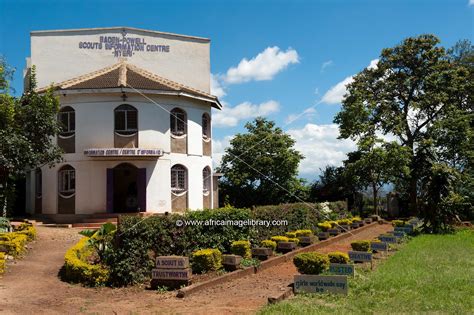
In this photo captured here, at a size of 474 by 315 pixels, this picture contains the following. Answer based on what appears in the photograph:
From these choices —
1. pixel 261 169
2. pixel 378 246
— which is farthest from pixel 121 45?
pixel 378 246

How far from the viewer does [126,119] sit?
24.7m

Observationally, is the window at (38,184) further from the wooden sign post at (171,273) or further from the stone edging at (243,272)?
the wooden sign post at (171,273)

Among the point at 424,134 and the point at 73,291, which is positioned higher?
the point at 424,134

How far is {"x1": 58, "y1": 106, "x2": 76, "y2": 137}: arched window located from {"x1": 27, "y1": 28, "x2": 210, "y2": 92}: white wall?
93.7 inches

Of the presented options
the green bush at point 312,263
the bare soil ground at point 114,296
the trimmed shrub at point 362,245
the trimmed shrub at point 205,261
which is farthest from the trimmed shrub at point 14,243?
the trimmed shrub at point 362,245

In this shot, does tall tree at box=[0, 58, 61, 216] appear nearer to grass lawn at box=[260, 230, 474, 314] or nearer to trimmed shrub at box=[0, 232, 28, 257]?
trimmed shrub at box=[0, 232, 28, 257]

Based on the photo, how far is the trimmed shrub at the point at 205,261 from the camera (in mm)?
13289

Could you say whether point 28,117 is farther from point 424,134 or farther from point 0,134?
point 424,134

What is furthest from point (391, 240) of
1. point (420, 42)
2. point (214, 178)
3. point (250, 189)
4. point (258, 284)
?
point (420, 42)

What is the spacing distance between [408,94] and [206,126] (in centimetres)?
1715

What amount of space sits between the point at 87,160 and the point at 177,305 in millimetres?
15810

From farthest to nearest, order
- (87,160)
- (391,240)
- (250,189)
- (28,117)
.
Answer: (250,189), (87,160), (28,117), (391,240)

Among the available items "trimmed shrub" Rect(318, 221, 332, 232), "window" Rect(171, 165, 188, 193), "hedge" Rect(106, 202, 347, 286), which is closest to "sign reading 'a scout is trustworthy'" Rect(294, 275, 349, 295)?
"hedge" Rect(106, 202, 347, 286)

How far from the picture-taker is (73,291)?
11.8m
